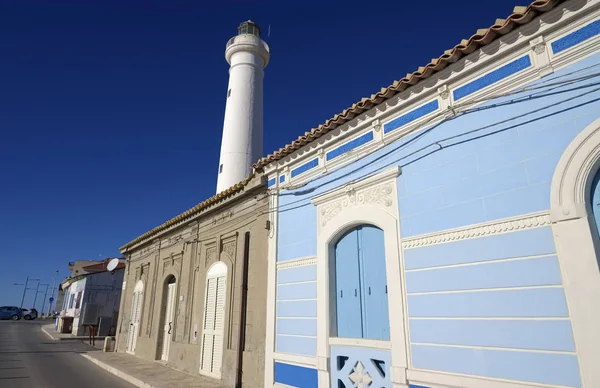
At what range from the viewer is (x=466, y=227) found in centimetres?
390

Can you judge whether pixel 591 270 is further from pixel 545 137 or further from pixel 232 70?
pixel 232 70

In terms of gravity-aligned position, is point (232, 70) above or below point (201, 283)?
above

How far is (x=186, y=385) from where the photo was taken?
24.0 ft

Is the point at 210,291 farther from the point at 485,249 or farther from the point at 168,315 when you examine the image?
the point at 485,249

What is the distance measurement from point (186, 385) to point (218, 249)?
9.44 ft

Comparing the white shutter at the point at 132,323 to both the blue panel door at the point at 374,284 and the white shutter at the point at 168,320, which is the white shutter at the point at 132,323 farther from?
the blue panel door at the point at 374,284

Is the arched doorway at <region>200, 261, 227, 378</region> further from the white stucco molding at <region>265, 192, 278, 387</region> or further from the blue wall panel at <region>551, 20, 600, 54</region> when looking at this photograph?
the blue wall panel at <region>551, 20, 600, 54</region>

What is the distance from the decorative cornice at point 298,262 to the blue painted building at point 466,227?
4 centimetres

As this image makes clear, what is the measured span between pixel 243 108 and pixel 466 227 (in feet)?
39.5

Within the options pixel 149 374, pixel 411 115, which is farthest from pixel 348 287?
pixel 149 374

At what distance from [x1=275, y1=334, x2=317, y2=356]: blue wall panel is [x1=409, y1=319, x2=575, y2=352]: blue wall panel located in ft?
5.76

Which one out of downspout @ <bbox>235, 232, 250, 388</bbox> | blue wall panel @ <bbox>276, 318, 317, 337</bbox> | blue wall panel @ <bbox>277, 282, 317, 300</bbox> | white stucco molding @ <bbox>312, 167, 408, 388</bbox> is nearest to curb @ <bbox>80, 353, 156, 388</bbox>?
downspout @ <bbox>235, 232, 250, 388</bbox>

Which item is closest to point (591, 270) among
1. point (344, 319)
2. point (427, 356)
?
point (427, 356)

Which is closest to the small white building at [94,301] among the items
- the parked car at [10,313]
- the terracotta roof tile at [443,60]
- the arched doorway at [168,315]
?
the parked car at [10,313]
